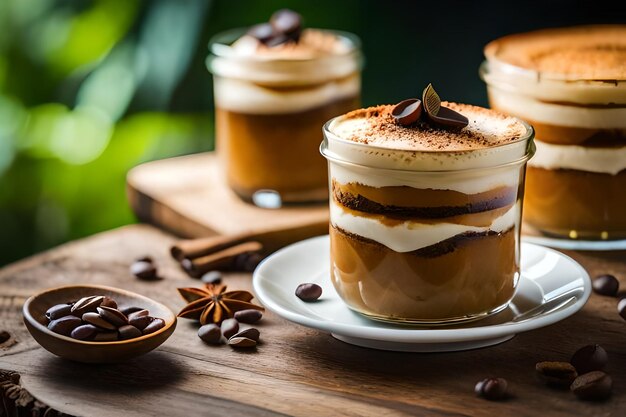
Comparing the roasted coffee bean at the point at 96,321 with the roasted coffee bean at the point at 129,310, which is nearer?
the roasted coffee bean at the point at 96,321

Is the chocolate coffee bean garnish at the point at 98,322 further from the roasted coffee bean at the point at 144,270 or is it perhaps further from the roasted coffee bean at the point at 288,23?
the roasted coffee bean at the point at 288,23

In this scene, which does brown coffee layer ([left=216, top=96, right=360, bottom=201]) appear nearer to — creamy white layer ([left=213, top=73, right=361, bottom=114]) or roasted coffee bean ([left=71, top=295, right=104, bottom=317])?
creamy white layer ([left=213, top=73, right=361, bottom=114])

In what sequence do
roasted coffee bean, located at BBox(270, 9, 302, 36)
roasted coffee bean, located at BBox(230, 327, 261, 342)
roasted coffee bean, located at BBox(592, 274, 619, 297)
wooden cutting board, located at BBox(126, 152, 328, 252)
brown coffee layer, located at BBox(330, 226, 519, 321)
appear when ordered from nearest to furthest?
brown coffee layer, located at BBox(330, 226, 519, 321)
roasted coffee bean, located at BBox(230, 327, 261, 342)
roasted coffee bean, located at BBox(592, 274, 619, 297)
wooden cutting board, located at BBox(126, 152, 328, 252)
roasted coffee bean, located at BBox(270, 9, 302, 36)

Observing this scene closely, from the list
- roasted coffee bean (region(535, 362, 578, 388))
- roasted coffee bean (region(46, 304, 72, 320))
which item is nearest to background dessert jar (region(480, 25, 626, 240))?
roasted coffee bean (region(535, 362, 578, 388))

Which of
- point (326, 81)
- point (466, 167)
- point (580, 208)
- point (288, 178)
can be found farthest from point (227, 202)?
point (466, 167)

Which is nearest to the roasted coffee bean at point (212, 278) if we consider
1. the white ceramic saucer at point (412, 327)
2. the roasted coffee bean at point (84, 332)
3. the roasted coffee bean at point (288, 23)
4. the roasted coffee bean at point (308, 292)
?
the white ceramic saucer at point (412, 327)

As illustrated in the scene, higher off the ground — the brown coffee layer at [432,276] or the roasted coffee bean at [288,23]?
the roasted coffee bean at [288,23]
